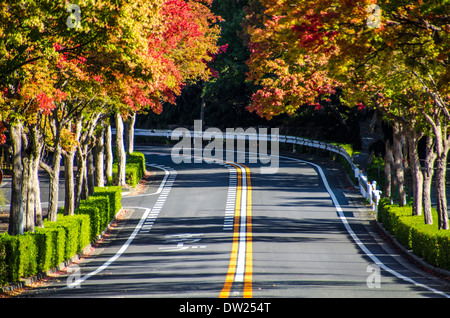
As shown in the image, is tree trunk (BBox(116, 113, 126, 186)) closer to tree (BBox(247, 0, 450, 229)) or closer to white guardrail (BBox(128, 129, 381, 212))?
white guardrail (BBox(128, 129, 381, 212))

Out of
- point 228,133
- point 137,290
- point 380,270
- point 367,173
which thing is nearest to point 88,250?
point 137,290

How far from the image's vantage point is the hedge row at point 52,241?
57.0ft

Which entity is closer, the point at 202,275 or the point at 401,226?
the point at 202,275

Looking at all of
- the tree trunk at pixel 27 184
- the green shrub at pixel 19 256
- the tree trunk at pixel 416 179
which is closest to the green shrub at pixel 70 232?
the tree trunk at pixel 27 184

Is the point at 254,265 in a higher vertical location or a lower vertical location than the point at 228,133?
lower

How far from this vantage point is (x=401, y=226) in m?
23.9

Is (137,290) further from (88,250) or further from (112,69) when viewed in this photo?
(88,250)

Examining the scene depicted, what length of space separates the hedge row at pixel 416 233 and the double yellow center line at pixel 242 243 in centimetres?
508

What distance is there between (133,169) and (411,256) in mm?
19211

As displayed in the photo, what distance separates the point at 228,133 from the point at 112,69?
120 feet

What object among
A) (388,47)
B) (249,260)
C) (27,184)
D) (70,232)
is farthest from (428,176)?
(27,184)

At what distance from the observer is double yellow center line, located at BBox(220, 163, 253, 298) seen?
1731cm

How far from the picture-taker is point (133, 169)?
124 ft

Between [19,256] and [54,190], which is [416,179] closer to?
[54,190]
